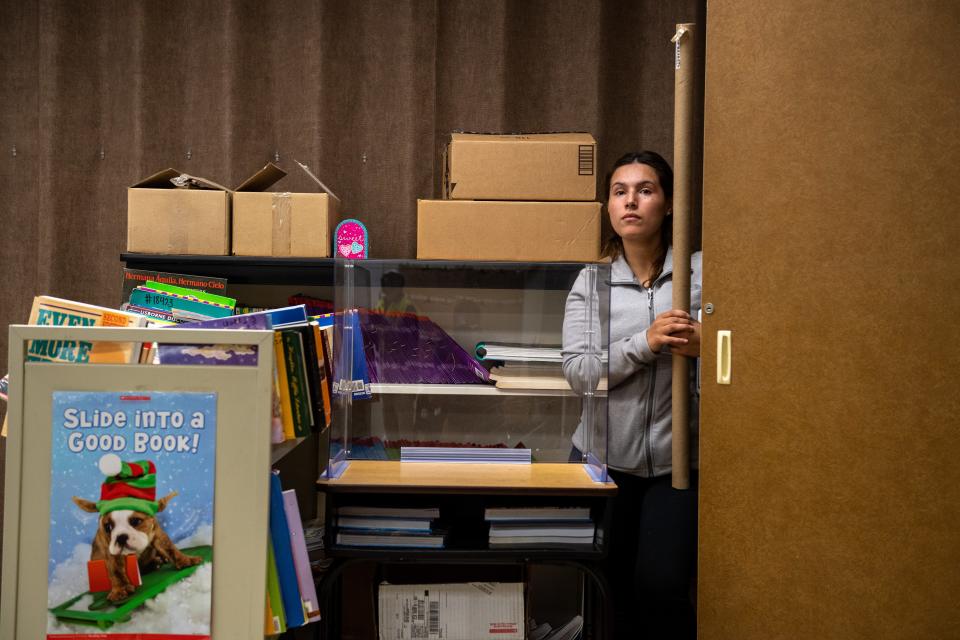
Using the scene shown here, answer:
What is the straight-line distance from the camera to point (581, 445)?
184 centimetres

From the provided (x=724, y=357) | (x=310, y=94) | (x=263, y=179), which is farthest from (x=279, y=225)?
(x=724, y=357)

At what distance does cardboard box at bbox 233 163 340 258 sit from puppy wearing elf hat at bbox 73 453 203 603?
1.05 meters

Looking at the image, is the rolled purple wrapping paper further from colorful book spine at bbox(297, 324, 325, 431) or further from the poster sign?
the poster sign

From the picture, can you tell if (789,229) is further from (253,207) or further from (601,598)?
(253,207)

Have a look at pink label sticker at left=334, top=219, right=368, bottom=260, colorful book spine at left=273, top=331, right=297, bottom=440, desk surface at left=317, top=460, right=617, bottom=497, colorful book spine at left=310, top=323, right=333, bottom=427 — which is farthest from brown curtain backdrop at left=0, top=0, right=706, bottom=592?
colorful book spine at left=273, top=331, right=297, bottom=440

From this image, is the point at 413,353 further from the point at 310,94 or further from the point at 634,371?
the point at 310,94

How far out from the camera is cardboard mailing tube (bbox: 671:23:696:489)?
1.74 meters

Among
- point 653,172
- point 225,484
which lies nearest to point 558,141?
Result: point 653,172

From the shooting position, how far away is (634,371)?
1905 mm

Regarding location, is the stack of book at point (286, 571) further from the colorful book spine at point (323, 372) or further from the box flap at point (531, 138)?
the box flap at point (531, 138)

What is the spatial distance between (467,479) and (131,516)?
0.71 m

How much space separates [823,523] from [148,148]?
7.95 ft

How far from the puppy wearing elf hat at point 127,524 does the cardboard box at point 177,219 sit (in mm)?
1076

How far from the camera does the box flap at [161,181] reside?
221 centimetres
